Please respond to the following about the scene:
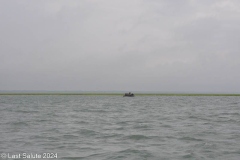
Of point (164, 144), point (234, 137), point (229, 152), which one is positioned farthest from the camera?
point (234, 137)

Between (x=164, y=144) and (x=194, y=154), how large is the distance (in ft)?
10.1

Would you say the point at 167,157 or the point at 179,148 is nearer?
the point at 167,157

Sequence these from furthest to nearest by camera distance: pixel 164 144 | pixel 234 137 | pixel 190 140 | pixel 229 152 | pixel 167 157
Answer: pixel 234 137 < pixel 190 140 < pixel 164 144 < pixel 229 152 < pixel 167 157

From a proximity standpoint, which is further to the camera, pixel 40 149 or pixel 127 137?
pixel 127 137

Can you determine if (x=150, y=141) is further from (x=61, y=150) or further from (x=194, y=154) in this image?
(x=61, y=150)

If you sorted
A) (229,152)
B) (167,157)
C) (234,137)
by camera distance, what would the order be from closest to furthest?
(167,157), (229,152), (234,137)

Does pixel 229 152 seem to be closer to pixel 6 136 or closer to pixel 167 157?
pixel 167 157

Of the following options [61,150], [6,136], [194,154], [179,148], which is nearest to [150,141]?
[179,148]

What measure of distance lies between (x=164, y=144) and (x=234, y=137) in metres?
6.40

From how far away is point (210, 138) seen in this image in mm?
Result: 21641

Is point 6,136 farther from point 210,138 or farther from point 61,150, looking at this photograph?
point 210,138

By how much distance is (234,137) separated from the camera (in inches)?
869

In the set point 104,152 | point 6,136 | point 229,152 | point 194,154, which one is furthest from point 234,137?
point 6,136

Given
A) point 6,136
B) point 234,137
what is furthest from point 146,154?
point 6,136
